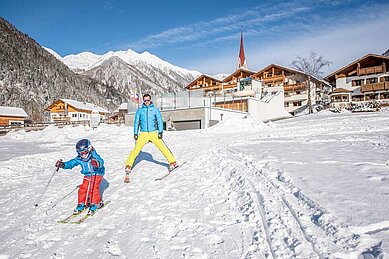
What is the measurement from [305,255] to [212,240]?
104 cm

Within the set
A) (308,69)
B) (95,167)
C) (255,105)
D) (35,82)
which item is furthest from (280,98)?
(35,82)

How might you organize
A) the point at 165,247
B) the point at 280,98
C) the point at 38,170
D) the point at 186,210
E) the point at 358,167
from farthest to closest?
the point at 280,98 → the point at 38,170 → the point at 358,167 → the point at 186,210 → the point at 165,247

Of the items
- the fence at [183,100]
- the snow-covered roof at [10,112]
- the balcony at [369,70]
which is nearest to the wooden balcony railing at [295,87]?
the balcony at [369,70]

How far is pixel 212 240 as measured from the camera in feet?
9.98

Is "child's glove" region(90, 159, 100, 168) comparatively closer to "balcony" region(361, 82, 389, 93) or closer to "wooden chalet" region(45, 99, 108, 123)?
"balcony" region(361, 82, 389, 93)

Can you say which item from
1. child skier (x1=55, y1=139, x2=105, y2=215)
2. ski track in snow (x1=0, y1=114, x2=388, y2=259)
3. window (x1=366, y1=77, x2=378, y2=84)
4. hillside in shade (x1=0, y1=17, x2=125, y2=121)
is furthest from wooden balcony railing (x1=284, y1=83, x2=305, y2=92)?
hillside in shade (x1=0, y1=17, x2=125, y2=121)

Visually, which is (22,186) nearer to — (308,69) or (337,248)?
(337,248)

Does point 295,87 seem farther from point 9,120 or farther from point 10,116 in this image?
point 9,120

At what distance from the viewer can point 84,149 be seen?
14.2 ft

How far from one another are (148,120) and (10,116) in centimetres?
6635

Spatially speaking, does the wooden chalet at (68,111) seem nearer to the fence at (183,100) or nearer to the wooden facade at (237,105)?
the fence at (183,100)

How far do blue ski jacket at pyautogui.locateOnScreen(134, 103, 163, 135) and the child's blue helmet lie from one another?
245 centimetres

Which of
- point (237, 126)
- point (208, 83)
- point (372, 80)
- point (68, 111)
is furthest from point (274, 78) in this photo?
point (68, 111)

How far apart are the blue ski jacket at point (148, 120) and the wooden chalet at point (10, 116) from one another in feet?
206
